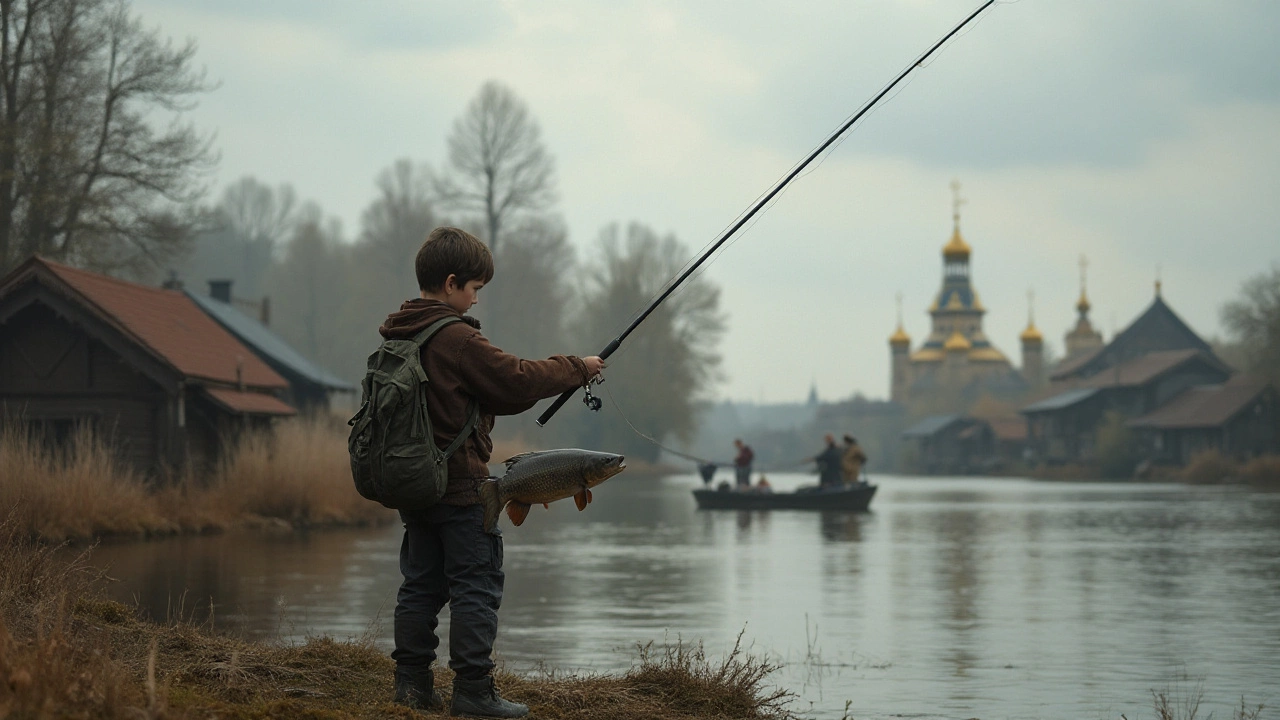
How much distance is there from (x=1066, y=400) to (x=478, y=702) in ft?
312

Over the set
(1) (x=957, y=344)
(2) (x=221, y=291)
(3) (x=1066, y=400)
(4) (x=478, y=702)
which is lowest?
(4) (x=478, y=702)

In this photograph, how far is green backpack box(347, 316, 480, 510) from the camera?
6.10 m

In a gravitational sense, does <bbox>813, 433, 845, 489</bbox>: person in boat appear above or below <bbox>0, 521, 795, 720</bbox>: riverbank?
above

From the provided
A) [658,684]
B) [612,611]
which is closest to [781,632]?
[612,611]

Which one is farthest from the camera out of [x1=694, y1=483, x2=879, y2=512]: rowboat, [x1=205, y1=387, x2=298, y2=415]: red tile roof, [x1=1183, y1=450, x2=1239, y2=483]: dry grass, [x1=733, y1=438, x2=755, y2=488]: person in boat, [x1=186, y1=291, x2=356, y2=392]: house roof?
[x1=1183, y1=450, x2=1239, y2=483]: dry grass

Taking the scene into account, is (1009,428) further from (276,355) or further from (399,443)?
(399,443)

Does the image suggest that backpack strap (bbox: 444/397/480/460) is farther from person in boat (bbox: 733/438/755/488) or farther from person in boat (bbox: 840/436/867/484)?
person in boat (bbox: 733/438/755/488)

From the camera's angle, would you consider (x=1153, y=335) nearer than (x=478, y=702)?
No

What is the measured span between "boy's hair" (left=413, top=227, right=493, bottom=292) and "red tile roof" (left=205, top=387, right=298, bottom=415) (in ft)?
70.6

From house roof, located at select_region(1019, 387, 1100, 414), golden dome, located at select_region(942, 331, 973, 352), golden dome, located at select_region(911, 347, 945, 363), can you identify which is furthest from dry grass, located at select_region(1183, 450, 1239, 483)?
golden dome, located at select_region(911, 347, 945, 363)

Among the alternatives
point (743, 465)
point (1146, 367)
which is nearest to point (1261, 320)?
point (1146, 367)

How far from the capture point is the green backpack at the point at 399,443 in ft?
20.0

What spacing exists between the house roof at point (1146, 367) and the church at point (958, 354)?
6370 centimetres

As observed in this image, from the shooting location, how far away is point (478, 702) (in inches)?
244
